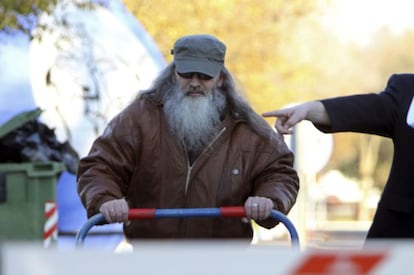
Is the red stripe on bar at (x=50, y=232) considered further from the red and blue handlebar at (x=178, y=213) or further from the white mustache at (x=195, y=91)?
the red and blue handlebar at (x=178, y=213)

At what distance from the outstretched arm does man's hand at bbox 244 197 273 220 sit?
12.8 inches

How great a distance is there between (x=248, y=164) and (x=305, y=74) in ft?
68.6

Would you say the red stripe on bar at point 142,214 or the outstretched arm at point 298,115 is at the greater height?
the outstretched arm at point 298,115

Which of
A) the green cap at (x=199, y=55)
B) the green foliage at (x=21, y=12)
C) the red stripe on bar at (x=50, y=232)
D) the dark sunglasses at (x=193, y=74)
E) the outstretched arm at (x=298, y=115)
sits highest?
the green foliage at (x=21, y=12)

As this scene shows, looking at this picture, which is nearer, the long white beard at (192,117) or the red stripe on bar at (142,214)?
the red stripe on bar at (142,214)

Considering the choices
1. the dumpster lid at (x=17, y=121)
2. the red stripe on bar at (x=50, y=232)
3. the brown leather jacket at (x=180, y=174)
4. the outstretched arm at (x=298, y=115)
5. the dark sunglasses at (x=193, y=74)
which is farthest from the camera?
the dumpster lid at (x=17, y=121)

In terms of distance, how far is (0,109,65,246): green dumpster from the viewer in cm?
1143

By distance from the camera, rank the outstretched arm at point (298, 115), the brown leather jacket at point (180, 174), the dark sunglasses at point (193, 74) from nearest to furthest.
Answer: the outstretched arm at point (298, 115)
the brown leather jacket at point (180, 174)
the dark sunglasses at point (193, 74)

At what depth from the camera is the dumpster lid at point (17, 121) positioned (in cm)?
1255

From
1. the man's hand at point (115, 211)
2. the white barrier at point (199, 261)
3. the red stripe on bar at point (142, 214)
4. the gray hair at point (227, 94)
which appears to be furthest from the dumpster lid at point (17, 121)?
the white barrier at point (199, 261)

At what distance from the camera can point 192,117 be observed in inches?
246

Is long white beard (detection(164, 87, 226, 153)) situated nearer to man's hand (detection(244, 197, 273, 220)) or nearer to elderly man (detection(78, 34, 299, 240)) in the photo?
elderly man (detection(78, 34, 299, 240))

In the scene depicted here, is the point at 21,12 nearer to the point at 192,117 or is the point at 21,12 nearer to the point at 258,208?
the point at 192,117

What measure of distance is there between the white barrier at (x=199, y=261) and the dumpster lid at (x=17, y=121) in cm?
951
